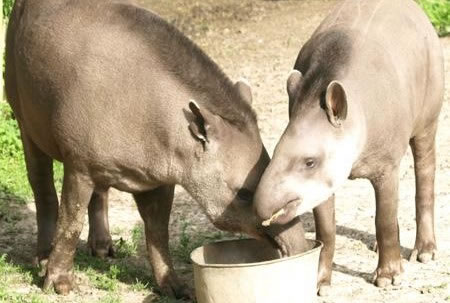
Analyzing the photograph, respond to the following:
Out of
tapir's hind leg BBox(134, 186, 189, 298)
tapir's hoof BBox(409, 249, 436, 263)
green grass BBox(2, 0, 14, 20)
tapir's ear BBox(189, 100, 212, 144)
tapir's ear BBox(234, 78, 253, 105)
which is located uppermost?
tapir's ear BBox(234, 78, 253, 105)

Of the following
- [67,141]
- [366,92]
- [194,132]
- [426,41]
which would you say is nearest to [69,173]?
[67,141]

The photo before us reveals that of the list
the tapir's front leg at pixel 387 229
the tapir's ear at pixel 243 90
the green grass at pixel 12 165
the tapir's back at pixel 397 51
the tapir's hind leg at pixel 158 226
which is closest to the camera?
the tapir's ear at pixel 243 90

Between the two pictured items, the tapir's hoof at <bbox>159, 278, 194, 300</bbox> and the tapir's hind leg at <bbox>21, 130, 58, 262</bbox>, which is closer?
the tapir's hoof at <bbox>159, 278, 194, 300</bbox>

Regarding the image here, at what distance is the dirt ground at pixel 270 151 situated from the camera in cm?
759

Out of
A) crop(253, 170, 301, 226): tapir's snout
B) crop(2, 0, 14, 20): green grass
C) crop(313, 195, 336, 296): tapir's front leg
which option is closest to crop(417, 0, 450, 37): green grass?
crop(2, 0, 14, 20): green grass

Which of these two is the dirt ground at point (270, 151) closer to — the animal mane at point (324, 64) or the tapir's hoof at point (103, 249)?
the tapir's hoof at point (103, 249)

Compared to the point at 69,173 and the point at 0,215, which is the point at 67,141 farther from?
the point at 0,215

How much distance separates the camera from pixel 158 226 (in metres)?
7.64

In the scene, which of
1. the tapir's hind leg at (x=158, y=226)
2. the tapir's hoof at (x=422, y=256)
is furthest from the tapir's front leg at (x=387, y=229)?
the tapir's hind leg at (x=158, y=226)

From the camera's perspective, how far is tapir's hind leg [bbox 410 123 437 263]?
8070 mm

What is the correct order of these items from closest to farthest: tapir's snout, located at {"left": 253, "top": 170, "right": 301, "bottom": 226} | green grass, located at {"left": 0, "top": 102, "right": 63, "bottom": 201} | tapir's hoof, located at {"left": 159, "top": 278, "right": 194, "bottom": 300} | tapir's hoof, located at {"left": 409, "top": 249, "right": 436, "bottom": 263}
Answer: tapir's snout, located at {"left": 253, "top": 170, "right": 301, "bottom": 226} < tapir's hoof, located at {"left": 159, "top": 278, "right": 194, "bottom": 300} < tapir's hoof, located at {"left": 409, "top": 249, "right": 436, "bottom": 263} < green grass, located at {"left": 0, "top": 102, "right": 63, "bottom": 201}

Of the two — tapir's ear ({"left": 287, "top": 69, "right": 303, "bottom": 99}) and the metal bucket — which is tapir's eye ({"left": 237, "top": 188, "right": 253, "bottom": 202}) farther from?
tapir's ear ({"left": 287, "top": 69, "right": 303, "bottom": 99})

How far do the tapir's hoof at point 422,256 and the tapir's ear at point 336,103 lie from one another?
1.70 meters

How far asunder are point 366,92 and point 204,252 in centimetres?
147
